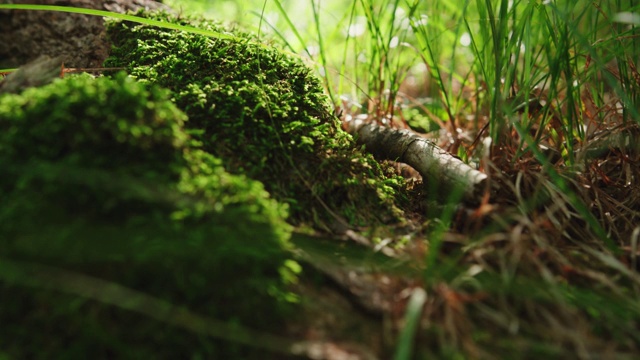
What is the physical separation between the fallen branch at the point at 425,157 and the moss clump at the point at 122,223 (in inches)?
25.9

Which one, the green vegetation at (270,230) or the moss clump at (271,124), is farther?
the moss clump at (271,124)

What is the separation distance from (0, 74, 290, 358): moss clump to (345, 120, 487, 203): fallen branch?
0.66 metres

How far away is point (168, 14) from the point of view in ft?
7.28

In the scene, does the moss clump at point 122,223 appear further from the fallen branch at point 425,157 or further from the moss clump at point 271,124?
the fallen branch at point 425,157

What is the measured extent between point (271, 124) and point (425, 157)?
→ 2.03ft

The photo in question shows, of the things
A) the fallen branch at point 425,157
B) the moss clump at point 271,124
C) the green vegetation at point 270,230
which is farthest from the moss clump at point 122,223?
the fallen branch at point 425,157

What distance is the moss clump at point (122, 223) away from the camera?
100cm

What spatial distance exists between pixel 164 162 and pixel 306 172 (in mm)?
509

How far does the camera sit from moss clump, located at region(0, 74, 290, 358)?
1.00 m

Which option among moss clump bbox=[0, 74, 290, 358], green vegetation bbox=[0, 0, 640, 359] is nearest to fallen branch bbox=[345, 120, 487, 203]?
green vegetation bbox=[0, 0, 640, 359]

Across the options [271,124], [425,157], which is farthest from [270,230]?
[425,157]

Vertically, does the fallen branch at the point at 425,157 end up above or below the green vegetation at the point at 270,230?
above

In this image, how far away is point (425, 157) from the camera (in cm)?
173

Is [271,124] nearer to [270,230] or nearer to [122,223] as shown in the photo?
[270,230]
